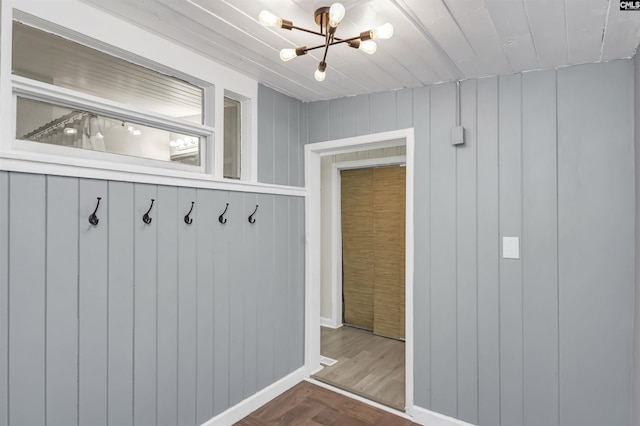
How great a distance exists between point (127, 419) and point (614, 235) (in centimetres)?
273

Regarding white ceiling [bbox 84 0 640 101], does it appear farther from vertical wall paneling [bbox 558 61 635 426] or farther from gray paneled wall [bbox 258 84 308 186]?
gray paneled wall [bbox 258 84 308 186]

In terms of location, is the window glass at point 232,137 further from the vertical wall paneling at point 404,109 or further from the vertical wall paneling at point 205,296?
the vertical wall paneling at point 404,109

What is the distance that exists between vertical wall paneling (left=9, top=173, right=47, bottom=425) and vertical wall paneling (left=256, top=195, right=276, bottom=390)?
127 centimetres

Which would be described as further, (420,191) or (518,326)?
(420,191)

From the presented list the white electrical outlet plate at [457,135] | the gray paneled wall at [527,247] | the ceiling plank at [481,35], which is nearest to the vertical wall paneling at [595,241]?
the gray paneled wall at [527,247]

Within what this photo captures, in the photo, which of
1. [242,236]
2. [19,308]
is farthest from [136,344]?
[242,236]

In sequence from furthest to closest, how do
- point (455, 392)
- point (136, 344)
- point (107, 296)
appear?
1. point (455, 392)
2. point (136, 344)
3. point (107, 296)

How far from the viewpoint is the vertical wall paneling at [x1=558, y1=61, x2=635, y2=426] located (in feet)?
6.12

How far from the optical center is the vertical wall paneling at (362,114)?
2678 mm

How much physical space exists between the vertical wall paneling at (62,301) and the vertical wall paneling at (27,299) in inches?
1.0

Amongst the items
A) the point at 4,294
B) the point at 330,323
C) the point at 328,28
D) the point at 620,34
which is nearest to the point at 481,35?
the point at 620,34

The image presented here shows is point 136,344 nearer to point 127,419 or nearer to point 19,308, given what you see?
point 127,419

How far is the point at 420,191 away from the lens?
2.45 meters

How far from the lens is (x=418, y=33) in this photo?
1.75 m
